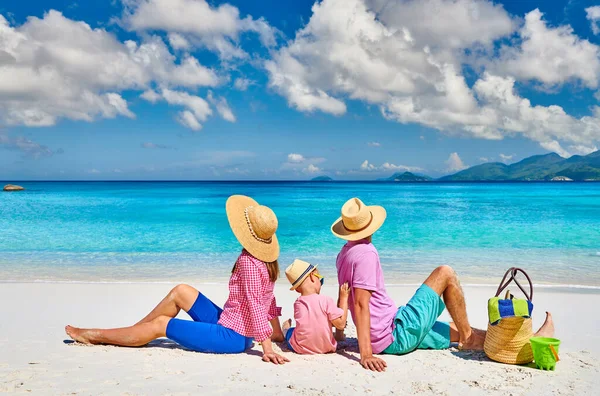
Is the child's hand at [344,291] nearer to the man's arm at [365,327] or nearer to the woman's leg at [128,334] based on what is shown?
the man's arm at [365,327]

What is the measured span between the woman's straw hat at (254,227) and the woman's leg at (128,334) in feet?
3.65

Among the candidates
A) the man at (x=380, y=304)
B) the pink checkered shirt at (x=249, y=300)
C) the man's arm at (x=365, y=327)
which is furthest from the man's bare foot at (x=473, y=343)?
the pink checkered shirt at (x=249, y=300)

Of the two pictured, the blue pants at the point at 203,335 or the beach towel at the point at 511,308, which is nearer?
the beach towel at the point at 511,308

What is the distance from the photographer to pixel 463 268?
35.8 feet

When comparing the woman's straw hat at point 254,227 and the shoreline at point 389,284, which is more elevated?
the woman's straw hat at point 254,227

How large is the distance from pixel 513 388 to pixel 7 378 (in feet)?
13.0

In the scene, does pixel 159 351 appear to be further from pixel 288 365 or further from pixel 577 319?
pixel 577 319

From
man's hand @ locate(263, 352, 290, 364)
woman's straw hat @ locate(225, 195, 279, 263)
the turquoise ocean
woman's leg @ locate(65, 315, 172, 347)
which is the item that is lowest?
the turquoise ocean

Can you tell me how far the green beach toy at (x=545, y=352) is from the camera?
4023 millimetres

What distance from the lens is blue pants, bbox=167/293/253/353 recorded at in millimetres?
4469

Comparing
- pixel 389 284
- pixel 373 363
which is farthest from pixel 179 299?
pixel 389 284

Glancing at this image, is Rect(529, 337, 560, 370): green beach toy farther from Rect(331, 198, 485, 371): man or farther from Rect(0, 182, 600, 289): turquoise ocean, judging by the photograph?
Rect(0, 182, 600, 289): turquoise ocean

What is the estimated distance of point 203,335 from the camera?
176 inches

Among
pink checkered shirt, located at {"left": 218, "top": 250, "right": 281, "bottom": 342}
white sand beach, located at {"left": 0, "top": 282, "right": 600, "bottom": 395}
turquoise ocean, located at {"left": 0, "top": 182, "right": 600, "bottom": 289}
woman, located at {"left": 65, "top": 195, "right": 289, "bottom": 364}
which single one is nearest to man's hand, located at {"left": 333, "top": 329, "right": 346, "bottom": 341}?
white sand beach, located at {"left": 0, "top": 282, "right": 600, "bottom": 395}
